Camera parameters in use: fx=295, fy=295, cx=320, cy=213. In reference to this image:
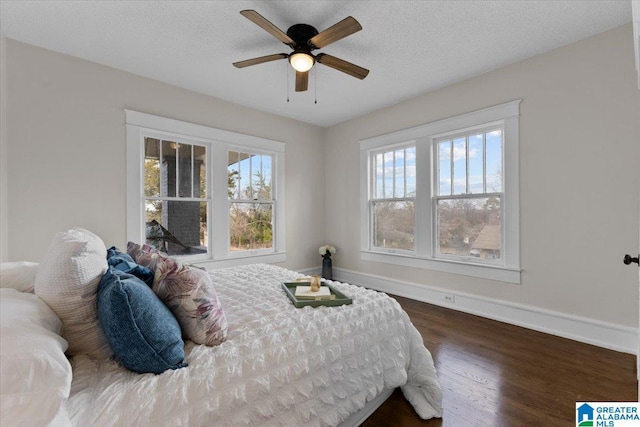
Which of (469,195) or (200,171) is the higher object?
(200,171)

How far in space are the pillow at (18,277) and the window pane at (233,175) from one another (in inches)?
108

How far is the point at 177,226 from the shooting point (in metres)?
3.72

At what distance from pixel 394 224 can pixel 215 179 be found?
2.60m

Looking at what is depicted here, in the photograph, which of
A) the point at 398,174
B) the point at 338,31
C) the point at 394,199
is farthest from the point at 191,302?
the point at 398,174

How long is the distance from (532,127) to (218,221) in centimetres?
377

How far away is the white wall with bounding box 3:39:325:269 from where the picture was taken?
8.73ft

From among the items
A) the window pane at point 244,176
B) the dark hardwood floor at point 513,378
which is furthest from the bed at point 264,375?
the window pane at point 244,176

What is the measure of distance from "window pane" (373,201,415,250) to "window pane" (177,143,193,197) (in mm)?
2676

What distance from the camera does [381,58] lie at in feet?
9.70

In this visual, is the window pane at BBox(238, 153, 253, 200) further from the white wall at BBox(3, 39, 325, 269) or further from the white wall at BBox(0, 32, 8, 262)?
the white wall at BBox(0, 32, 8, 262)

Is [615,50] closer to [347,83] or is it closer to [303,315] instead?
[347,83]

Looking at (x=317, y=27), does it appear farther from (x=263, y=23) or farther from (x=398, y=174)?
(x=398, y=174)

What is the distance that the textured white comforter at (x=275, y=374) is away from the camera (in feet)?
3.13

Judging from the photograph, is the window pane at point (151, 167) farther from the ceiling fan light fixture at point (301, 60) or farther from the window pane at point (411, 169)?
the window pane at point (411, 169)
